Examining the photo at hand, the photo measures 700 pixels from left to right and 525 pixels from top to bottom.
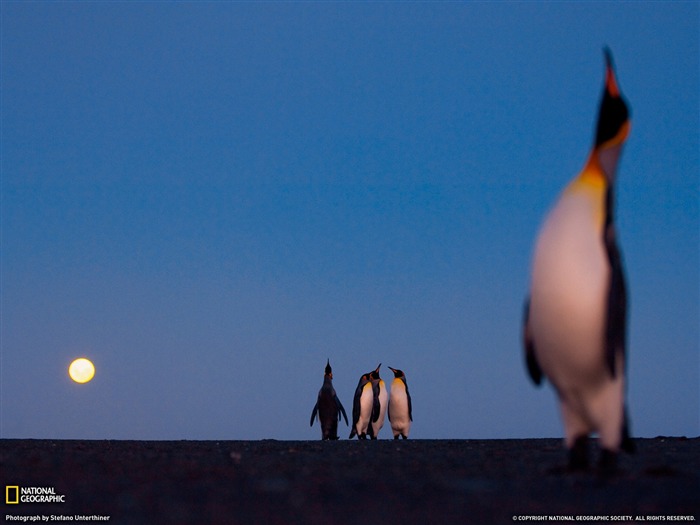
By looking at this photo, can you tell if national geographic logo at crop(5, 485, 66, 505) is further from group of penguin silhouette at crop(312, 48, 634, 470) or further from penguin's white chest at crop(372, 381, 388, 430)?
penguin's white chest at crop(372, 381, 388, 430)

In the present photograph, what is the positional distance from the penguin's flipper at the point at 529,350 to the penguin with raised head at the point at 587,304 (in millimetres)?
11

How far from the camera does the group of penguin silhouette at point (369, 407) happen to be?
21.8m

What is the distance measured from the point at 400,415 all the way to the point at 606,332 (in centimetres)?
1629

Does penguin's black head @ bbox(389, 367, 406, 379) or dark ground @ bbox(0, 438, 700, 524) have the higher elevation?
penguin's black head @ bbox(389, 367, 406, 379)

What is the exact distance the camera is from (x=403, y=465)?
22.8 ft

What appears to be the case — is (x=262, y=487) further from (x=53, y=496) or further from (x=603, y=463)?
(x=603, y=463)

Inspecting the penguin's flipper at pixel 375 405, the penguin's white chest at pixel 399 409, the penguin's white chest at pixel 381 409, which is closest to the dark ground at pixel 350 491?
the penguin's white chest at pixel 399 409

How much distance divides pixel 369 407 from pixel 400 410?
1141 millimetres

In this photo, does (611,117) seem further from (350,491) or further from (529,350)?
(350,491)

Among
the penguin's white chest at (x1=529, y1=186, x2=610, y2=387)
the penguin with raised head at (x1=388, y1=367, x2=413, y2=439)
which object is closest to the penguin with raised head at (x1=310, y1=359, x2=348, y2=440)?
the penguin with raised head at (x1=388, y1=367, x2=413, y2=439)

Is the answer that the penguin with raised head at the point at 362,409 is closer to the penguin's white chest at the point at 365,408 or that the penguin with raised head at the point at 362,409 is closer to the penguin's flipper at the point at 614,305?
the penguin's white chest at the point at 365,408

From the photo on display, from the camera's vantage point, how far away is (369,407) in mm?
22500

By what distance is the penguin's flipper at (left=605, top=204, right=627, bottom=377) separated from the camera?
572 cm

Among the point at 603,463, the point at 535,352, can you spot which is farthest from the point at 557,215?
the point at 603,463
